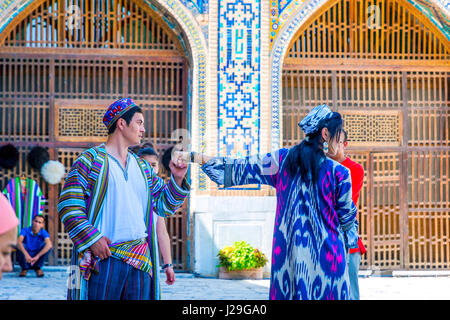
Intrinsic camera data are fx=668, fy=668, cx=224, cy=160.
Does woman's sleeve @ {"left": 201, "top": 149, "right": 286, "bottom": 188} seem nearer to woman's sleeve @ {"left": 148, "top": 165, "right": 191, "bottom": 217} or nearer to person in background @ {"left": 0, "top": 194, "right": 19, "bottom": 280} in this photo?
woman's sleeve @ {"left": 148, "top": 165, "right": 191, "bottom": 217}

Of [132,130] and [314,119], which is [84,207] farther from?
[314,119]

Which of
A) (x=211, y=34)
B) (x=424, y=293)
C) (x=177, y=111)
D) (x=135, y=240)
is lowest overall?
(x=424, y=293)

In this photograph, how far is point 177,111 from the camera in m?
9.45

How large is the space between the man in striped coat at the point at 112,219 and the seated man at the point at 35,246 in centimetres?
553

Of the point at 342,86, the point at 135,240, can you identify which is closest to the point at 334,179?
the point at 135,240

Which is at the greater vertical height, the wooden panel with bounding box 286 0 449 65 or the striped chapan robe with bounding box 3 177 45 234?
the wooden panel with bounding box 286 0 449 65

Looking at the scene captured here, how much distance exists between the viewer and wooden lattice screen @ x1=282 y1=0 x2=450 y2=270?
962 cm

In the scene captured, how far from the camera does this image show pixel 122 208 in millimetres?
3381

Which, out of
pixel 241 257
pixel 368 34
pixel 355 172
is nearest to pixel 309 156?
pixel 355 172

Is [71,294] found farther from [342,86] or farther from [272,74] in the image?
[342,86]

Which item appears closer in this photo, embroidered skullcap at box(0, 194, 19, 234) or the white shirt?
embroidered skullcap at box(0, 194, 19, 234)

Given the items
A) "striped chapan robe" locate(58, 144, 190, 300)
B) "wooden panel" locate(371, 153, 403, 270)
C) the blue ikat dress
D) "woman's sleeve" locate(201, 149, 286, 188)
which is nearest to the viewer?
"striped chapan robe" locate(58, 144, 190, 300)

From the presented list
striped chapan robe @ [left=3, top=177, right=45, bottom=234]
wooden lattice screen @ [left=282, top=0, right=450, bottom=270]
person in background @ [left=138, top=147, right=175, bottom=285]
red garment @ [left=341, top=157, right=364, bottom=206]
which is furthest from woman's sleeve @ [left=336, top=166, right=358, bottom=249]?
striped chapan robe @ [left=3, top=177, right=45, bottom=234]
